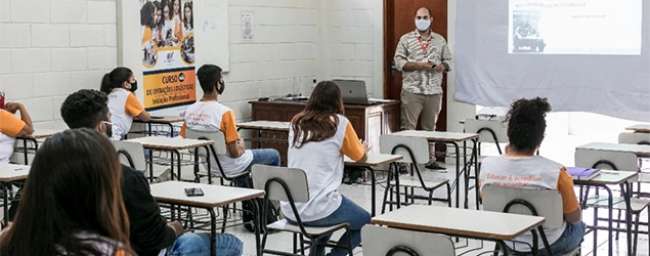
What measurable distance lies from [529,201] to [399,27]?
6.02 m

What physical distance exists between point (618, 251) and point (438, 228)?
2.66 m

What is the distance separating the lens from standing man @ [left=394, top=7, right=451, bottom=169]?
9.19 meters

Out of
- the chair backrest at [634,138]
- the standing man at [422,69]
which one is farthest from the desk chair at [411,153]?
the standing man at [422,69]

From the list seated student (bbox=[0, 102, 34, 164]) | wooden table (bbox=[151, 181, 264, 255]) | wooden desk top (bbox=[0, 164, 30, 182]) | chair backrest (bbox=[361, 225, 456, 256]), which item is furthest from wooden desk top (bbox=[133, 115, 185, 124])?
chair backrest (bbox=[361, 225, 456, 256])

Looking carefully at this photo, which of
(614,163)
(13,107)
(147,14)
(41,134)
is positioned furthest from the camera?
(147,14)

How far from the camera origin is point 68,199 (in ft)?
6.89

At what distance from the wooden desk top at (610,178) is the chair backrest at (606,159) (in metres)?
0.36

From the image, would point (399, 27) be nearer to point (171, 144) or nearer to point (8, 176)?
point (171, 144)

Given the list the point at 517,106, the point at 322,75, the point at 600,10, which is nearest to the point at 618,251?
the point at 517,106

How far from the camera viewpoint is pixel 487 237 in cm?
341

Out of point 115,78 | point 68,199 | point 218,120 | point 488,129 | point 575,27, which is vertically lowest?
point 488,129

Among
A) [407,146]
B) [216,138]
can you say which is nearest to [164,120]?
[216,138]

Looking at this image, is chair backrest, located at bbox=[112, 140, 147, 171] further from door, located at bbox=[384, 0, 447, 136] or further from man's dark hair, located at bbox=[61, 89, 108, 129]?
door, located at bbox=[384, 0, 447, 136]

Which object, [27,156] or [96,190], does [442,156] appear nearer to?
[27,156]
